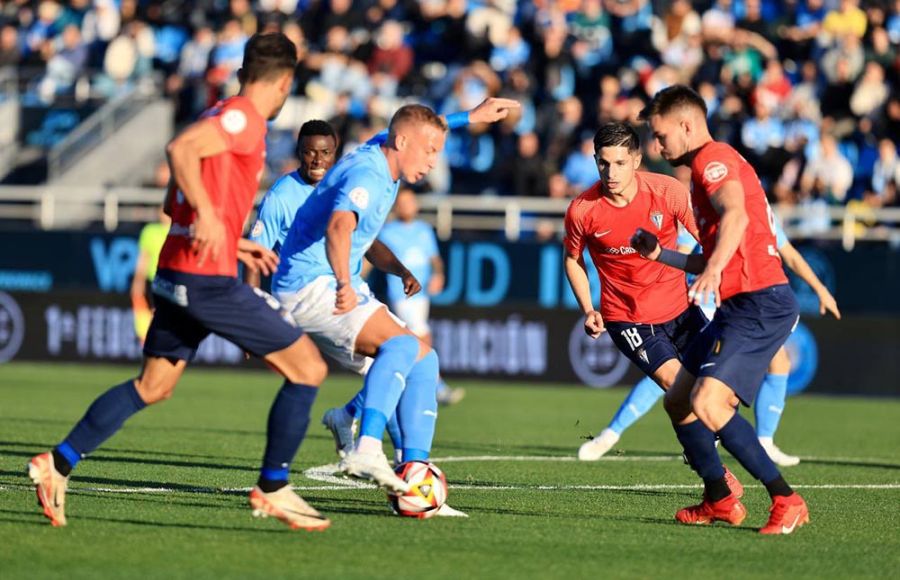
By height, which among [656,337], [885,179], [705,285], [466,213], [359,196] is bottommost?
[656,337]

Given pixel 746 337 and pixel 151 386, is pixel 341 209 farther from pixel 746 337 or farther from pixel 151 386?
pixel 746 337

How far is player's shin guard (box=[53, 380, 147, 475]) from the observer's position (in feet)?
26.6

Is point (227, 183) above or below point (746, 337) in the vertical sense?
above

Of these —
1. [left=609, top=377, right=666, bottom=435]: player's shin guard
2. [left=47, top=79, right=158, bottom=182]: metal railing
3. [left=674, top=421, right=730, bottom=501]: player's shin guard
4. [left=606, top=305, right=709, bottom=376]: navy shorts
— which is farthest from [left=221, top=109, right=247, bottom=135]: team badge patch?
[left=47, top=79, right=158, bottom=182]: metal railing

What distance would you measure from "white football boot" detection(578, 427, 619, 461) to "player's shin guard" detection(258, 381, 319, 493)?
200 inches

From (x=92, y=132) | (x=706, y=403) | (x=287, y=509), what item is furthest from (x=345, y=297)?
(x=92, y=132)

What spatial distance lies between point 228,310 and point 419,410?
160 centimetres

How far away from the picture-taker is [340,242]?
8328 millimetres

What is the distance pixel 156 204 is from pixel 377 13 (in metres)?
4.96

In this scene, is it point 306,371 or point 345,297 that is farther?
point 345,297

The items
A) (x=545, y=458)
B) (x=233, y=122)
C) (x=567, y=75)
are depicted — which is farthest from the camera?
(x=567, y=75)

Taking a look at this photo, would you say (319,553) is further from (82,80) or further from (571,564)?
(82,80)

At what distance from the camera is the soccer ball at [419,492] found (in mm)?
8664

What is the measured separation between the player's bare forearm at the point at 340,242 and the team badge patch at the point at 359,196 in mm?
63
